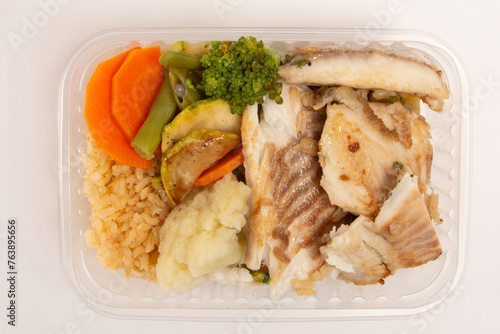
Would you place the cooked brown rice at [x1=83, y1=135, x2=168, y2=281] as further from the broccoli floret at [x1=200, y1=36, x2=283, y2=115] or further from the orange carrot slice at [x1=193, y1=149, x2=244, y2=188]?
the broccoli floret at [x1=200, y1=36, x2=283, y2=115]

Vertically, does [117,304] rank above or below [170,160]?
below

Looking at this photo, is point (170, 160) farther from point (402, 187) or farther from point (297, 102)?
point (402, 187)

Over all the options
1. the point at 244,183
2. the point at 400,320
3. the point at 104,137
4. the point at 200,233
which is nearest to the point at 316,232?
the point at 244,183

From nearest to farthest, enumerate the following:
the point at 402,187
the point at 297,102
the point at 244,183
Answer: the point at 402,187
the point at 297,102
the point at 244,183

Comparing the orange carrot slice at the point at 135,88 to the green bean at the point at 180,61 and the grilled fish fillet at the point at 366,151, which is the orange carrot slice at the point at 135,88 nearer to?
the green bean at the point at 180,61

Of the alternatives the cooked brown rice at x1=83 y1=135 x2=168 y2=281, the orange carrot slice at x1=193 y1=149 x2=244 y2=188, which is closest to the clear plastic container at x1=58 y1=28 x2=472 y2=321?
the cooked brown rice at x1=83 y1=135 x2=168 y2=281

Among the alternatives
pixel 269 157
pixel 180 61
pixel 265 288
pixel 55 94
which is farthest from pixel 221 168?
pixel 55 94
